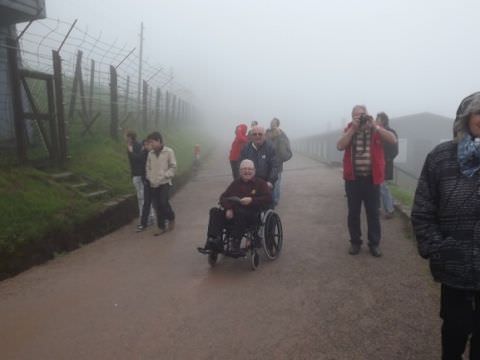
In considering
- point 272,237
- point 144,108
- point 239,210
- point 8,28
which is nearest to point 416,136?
point 144,108

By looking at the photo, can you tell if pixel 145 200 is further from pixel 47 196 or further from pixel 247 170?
pixel 247 170

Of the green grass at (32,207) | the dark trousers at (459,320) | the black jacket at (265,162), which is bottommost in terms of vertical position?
the green grass at (32,207)

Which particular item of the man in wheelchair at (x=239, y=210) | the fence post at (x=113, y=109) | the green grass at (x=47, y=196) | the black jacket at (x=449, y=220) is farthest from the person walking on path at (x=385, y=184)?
the fence post at (x=113, y=109)

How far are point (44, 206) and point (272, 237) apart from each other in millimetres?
3389

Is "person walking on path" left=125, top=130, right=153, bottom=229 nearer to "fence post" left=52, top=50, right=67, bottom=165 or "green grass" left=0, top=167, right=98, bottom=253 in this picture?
"green grass" left=0, top=167, right=98, bottom=253

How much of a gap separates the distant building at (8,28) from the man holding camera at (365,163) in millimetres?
7250

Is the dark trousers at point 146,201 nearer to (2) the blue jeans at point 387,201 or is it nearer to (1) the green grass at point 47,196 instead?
(1) the green grass at point 47,196

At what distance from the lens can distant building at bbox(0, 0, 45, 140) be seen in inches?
389

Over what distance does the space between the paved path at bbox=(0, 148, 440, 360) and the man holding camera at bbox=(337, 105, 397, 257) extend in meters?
0.61

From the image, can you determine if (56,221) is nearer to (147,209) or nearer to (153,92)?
(147,209)

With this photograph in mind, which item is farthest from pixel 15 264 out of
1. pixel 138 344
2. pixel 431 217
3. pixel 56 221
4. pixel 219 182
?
pixel 219 182

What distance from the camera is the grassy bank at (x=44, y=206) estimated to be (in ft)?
18.6

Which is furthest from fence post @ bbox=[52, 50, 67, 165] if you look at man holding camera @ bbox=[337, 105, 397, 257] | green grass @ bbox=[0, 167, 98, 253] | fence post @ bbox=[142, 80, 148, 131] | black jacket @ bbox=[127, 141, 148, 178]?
fence post @ bbox=[142, 80, 148, 131]

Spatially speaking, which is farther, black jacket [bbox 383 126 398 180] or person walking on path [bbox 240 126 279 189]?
black jacket [bbox 383 126 398 180]
